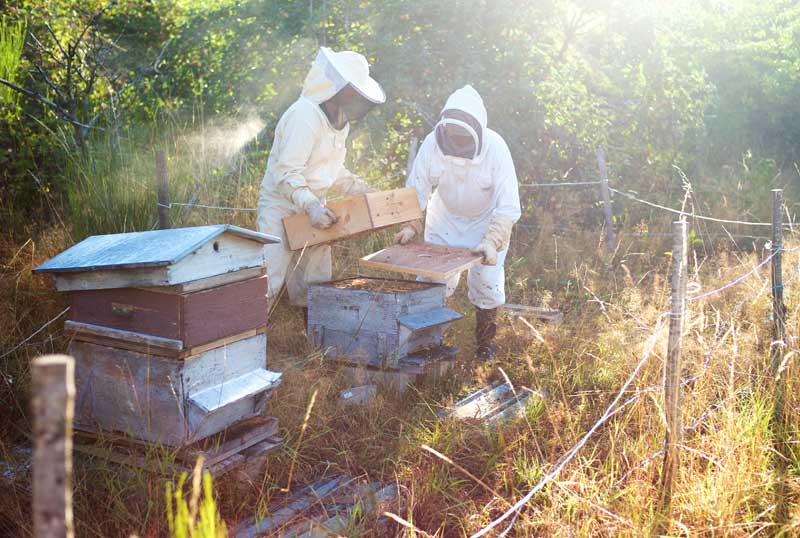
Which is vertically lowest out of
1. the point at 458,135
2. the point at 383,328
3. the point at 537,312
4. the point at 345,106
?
the point at 537,312

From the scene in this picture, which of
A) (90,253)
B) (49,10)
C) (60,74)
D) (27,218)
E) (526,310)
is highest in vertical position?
(49,10)

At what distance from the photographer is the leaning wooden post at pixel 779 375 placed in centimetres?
277

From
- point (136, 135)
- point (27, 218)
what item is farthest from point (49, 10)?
point (27, 218)

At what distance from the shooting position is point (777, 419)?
3.34 m

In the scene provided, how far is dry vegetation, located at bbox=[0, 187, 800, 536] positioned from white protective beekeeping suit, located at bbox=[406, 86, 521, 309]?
484 mm

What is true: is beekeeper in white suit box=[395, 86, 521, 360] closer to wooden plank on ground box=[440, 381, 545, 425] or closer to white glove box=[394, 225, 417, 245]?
white glove box=[394, 225, 417, 245]

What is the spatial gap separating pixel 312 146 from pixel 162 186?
1.11m

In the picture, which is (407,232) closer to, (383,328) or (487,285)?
(487,285)

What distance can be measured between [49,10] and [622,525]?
6357 millimetres

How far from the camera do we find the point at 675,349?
2479 mm

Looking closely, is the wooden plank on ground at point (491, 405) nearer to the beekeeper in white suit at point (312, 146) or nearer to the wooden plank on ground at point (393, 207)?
the wooden plank on ground at point (393, 207)

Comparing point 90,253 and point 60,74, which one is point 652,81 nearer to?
→ point 60,74

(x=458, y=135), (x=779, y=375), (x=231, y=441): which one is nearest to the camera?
(x=231, y=441)

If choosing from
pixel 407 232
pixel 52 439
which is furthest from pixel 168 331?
pixel 407 232
